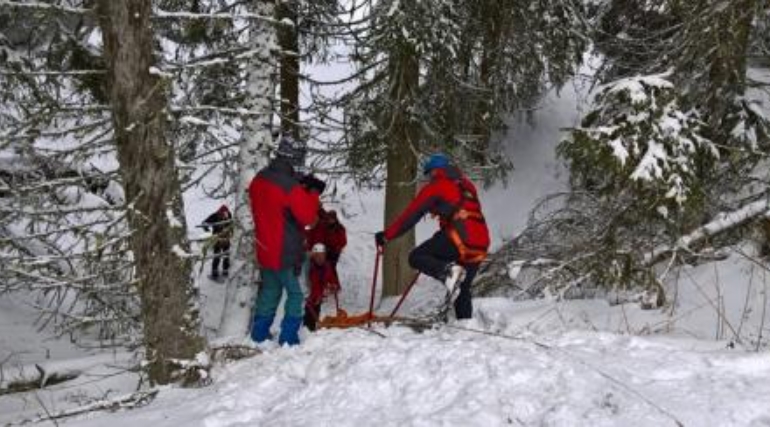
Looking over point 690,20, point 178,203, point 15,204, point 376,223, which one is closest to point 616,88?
point 690,20

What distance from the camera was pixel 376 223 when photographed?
21875 millimetres

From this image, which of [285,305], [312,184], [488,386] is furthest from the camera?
[312,184]

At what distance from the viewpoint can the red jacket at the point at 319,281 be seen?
1034 cm

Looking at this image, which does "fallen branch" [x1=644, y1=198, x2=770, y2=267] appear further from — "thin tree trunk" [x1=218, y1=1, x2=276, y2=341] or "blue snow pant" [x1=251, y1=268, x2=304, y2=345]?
"thin tree trunk" [x1=218, y1=1, x2=276, y2=341]

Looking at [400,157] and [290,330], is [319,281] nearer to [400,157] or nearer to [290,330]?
[400,157]

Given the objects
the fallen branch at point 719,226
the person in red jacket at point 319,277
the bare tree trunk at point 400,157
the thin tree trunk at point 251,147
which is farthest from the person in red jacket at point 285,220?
the bare tree trunk at point 400,157

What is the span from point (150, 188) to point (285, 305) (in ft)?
5.44

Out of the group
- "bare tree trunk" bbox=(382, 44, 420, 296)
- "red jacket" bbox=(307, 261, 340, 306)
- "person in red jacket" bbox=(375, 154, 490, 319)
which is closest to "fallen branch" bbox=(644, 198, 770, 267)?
"person in red jacket" bbox=(375, 154, 490, 319)

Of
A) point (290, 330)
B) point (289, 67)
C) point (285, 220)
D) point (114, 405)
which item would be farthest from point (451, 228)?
point (289, 67)

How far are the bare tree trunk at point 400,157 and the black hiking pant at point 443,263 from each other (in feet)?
14.2

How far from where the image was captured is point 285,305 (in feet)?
22.8

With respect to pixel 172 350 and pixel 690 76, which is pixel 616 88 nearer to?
pixel 690 76

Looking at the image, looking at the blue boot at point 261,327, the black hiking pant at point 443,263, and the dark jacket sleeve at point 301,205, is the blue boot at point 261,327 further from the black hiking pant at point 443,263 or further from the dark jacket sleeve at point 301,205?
the black hiking pant at point 443,263

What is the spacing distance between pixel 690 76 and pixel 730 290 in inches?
82.3
